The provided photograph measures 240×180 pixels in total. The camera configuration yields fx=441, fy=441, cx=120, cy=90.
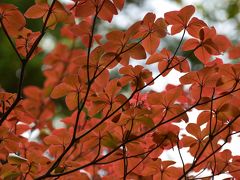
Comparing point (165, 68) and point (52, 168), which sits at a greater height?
point (165, 68)

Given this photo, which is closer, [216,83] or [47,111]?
[216,83]

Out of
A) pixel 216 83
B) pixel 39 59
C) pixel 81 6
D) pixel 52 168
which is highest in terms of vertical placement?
pixel 39 59

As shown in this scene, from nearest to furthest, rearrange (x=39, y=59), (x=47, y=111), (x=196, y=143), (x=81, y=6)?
1. (x=81, y=6)
2. (x=196, y=143)
3. (x=47, y=111)
4. (x=39, y=59)

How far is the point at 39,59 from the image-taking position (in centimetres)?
356

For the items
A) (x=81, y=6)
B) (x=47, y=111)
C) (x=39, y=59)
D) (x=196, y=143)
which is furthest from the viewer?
(x=39, y=59)

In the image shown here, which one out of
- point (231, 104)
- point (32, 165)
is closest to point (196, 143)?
point (231, 104)

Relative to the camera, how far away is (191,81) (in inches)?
34.5

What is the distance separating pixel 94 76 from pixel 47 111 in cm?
76

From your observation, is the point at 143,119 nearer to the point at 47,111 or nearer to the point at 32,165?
the point at 32,165

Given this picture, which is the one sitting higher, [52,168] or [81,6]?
[81,6]

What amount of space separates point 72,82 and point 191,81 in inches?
9.3

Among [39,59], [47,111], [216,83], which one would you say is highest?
[39,59]

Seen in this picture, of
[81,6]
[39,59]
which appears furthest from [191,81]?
[39,59]

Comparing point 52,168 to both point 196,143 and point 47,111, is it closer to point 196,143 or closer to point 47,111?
point 196,143
